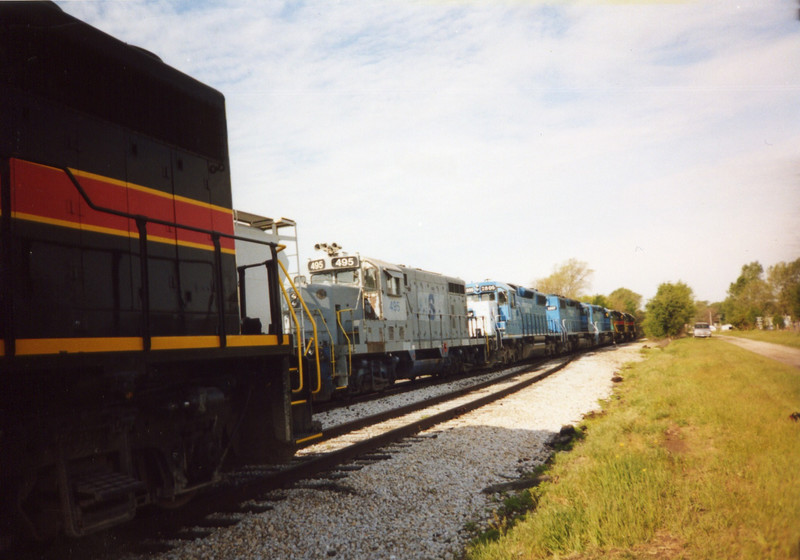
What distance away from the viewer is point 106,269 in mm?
3885

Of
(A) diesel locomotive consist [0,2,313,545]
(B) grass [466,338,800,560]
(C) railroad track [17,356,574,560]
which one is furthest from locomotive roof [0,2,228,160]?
(B) grass [466,338,800,560]

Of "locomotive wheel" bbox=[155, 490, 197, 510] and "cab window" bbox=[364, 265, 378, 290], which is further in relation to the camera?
"cab window" bbox=[364, 265, 378, 290]

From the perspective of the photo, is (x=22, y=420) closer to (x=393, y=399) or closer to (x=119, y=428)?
(x=119, y=428)

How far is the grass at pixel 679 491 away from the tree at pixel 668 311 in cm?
2337

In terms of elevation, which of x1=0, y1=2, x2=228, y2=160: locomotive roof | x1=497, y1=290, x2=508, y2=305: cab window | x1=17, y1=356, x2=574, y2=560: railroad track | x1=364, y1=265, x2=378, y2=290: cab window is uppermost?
x1=0, y1=2, x2=228, y2=160: locomotive roof

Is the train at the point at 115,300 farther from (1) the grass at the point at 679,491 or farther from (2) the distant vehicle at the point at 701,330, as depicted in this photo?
(2) the distant vehicle at the point at 701,330

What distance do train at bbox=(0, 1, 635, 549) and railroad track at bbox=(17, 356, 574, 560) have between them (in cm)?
21

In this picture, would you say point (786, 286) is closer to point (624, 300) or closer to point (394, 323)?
point (394, 323)

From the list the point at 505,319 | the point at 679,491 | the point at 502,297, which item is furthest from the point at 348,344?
the point at 502,297

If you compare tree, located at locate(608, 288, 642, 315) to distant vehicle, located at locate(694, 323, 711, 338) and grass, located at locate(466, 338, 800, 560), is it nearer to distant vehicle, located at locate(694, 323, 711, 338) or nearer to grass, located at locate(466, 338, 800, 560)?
distant vehicle, located at locate(694, 323, 711, 338)

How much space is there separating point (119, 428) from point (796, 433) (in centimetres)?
584

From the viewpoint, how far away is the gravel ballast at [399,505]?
12.3 ft

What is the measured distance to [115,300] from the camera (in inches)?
153

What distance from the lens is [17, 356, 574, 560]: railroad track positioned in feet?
12.1
